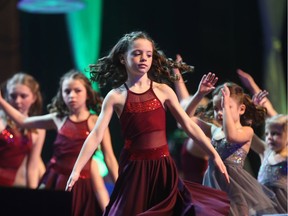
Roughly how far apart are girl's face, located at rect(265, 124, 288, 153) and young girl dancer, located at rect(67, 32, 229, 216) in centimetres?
107

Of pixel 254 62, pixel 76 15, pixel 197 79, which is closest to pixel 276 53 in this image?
pixel 254 62

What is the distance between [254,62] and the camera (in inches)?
295

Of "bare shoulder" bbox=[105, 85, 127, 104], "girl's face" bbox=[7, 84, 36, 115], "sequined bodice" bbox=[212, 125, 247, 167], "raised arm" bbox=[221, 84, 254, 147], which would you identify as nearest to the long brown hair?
"bare shoulder" bbox=[105, 85, 127, 104]

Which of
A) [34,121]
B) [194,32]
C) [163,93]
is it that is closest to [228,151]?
[163,93]

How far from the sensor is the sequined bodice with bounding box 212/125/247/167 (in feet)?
14.9

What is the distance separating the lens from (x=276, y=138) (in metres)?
5.04

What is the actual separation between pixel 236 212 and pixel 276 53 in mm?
3412

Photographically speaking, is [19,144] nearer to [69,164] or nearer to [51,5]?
[69,164]

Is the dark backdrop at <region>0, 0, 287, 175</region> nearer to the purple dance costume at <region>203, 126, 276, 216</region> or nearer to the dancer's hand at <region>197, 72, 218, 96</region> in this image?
the purple dance costume at <region>203, 126, 276, 216</region>

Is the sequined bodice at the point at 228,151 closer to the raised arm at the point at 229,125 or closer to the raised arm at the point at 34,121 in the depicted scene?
the raised arm at the point at 229,125

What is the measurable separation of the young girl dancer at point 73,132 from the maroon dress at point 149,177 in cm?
81

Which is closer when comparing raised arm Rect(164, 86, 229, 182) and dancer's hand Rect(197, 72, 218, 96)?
raised arm Rect(164, 86, 229, 182)

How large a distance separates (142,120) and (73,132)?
112 cm

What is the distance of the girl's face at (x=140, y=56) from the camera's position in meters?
4.03
